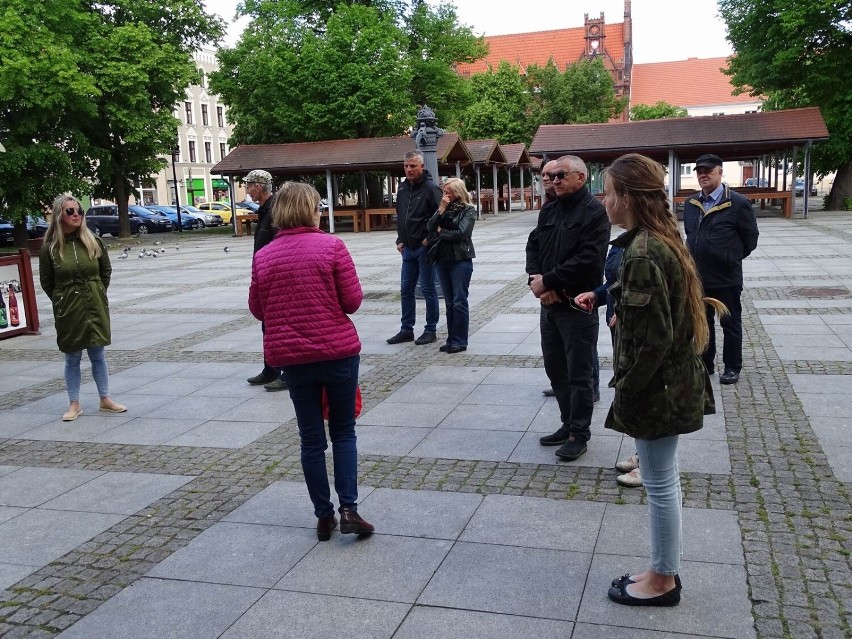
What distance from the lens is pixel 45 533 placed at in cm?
436

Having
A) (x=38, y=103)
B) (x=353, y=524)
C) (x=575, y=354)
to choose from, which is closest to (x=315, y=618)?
(x=353, y=524)

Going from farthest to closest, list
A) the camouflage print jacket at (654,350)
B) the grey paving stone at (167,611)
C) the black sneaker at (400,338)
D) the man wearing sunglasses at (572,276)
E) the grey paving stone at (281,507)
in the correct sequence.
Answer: the black sneaker at (400,338)
the man wearing sunglasses at (572,276)
the grey paving stone at (281,507)
the grey paving stone at (167,611)
the camouflage print jacket at (654,350)

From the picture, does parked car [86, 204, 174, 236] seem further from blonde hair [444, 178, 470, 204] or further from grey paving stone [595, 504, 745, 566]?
grey paving stone [595, 504, 745, 566]

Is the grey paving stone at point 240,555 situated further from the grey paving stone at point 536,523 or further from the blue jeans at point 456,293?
the blue jeans at point 456,293

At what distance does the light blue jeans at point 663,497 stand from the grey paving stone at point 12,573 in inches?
113

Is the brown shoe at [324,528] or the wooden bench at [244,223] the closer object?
the brown shoe at [324,528]

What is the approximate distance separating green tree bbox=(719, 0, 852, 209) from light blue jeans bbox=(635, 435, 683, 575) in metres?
29.8

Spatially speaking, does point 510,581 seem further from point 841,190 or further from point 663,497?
point 841,190

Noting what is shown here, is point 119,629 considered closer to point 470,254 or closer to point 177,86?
point 470,254

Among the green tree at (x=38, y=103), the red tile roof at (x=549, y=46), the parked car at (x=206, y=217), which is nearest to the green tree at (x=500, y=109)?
the parked car at (x=206, y=217)

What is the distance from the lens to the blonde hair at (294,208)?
12.8ft

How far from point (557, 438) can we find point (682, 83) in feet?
330

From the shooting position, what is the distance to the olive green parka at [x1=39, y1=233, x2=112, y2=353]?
6.45 m

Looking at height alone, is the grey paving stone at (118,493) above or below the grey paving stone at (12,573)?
above
